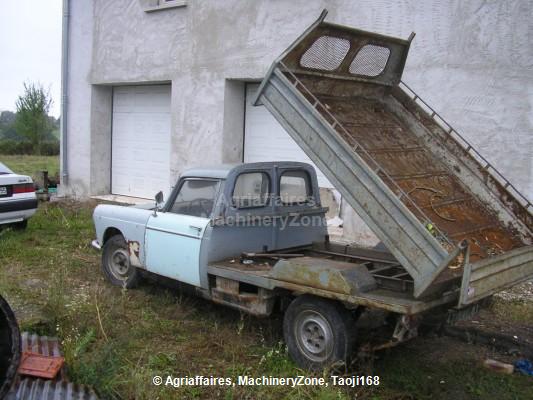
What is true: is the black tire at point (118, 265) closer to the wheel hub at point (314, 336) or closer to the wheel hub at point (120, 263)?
the wheel hub at point (120, 263)

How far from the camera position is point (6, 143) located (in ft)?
104

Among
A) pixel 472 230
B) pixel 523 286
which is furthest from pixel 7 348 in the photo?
pixel 523 286

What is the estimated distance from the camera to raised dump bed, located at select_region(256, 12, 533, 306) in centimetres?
402

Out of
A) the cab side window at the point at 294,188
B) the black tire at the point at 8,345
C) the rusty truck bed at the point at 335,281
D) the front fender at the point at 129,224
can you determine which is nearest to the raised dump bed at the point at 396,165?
the rusty truck bed at the point at 335,281

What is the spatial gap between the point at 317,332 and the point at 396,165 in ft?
5.29

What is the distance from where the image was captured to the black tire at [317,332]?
4.38 meters

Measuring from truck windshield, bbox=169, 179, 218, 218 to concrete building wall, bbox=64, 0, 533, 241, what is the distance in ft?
A: 12.4

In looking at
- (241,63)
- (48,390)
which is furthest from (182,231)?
(241,63)

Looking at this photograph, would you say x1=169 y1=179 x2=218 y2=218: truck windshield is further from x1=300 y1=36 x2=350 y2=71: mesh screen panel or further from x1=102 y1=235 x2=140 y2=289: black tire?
x1=300 y1=36 x2=350 y2=71: mesh screen panel

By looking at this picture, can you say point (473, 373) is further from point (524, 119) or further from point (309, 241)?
point (524, 119)

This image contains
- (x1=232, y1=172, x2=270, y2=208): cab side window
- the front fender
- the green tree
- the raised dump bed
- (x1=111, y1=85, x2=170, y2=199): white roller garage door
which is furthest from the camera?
the green tree

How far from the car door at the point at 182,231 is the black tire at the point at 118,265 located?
614 mm

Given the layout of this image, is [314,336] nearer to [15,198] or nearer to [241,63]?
[15,198]

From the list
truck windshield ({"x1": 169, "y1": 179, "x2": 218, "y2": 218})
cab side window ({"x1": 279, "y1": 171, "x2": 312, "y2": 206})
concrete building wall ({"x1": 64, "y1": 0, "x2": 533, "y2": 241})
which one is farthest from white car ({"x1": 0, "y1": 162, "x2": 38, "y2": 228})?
cab side window ({"x1": 279, "y1": 171, "x2": 312, "y2": 206})
